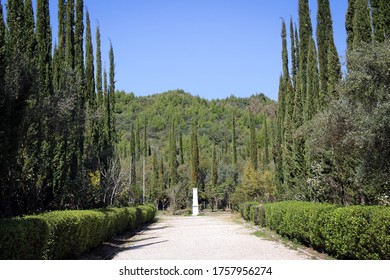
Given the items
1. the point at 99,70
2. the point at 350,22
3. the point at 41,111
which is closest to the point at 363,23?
the point at 350,22

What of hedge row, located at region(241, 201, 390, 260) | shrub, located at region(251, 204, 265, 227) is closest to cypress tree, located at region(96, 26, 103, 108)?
shrub, located at region(251, 204, 265, 227)

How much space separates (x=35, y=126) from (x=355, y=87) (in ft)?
34.2

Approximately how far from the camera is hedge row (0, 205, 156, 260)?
7.31m

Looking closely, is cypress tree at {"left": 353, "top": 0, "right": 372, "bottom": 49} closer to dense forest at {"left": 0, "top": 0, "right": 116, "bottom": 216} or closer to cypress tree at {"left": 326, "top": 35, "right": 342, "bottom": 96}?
cypress tree at {"left": 326, "top": 35, "right": 342, "bottom": 96}

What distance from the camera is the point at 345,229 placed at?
972cm

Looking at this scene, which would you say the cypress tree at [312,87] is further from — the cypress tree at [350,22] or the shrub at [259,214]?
the shrub at [259,214]

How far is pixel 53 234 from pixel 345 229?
6629 mm

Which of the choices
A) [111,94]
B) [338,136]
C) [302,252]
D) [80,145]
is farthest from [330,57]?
[111,94]

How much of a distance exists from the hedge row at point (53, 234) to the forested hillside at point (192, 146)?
14.3 m

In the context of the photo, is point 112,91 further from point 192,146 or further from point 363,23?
point 192,146

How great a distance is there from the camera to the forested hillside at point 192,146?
52.6 m

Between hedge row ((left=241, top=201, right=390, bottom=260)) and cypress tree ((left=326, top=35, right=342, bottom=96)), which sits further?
cypress tree ((left=326, top=35, right=342, bottom=96))

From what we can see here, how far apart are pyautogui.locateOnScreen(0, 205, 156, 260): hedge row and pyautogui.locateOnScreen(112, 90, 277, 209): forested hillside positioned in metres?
14.3

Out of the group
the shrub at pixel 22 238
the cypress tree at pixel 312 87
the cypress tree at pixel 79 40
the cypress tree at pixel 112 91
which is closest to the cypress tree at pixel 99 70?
the cypress tree at pixel 112 91
